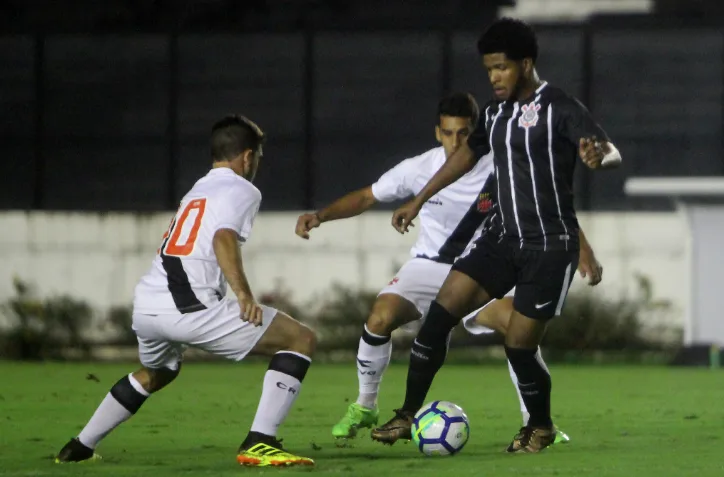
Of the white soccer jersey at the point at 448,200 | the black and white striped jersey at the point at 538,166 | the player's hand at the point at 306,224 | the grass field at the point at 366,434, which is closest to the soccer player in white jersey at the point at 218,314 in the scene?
the grass field at the point at 366,434

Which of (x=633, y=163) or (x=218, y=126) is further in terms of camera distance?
(x=633, y=163)

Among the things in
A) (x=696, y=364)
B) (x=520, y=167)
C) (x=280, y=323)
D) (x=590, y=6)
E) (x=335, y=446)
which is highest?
(x=590, y=6)

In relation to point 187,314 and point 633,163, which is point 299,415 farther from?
point 633,163

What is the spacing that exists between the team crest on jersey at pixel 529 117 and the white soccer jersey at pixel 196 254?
146 cm

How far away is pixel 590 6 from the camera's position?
69.1 feet

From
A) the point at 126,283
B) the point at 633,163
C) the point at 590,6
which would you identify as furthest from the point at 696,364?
the point at 126,283

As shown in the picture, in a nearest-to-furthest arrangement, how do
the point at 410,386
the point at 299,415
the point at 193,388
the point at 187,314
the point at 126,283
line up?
the point at 187,314 → the point at 410,386 → the point at 299,415 → the point at 193,388 → the point at 126,283

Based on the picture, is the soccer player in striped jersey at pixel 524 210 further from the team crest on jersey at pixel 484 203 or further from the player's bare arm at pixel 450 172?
the team crest on jersey at pixel 484 203

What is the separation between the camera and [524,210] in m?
8.24

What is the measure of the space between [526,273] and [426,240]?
5.77 ft

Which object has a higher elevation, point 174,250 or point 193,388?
point 174,250

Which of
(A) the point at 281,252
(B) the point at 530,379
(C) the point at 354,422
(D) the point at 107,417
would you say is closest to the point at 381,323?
(C) the point at 354,422

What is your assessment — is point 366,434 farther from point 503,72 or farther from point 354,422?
point 503,72

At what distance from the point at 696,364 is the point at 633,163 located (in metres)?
3.85
